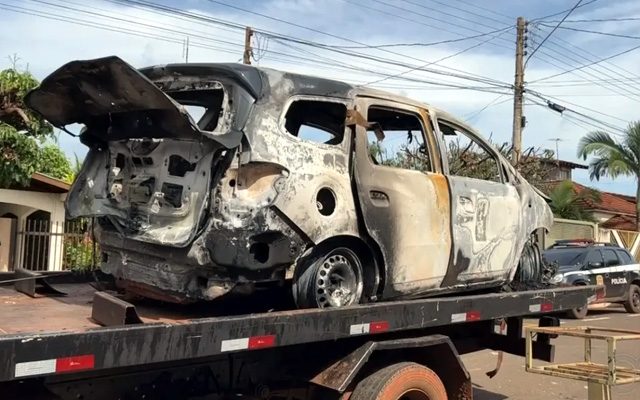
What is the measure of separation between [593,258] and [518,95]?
7.14 m

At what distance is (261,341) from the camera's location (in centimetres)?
385

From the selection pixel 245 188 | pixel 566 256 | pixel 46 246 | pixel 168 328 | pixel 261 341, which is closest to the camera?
pixel 168 328

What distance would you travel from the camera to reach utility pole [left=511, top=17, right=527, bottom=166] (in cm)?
2085

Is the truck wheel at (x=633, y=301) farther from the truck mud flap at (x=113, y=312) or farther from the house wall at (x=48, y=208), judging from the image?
the truck mud flap at (x=113, y=312)

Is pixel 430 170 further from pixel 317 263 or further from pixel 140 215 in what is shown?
pixel 140 215

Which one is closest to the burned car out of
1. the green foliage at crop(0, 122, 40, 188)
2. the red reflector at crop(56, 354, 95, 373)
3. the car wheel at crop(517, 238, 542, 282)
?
the red reflector at crop(56, 354, 95, 373)

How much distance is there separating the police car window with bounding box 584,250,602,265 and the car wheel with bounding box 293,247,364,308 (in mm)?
12534

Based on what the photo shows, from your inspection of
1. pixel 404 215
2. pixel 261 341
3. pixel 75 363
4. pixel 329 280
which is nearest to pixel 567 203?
pixel 404 215

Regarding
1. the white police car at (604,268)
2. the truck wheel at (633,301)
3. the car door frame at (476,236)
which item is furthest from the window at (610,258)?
the car door frame at (476,236)

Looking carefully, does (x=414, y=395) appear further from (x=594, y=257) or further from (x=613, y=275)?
(x=613, y=275)

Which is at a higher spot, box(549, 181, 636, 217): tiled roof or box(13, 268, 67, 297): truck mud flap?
box(549, 181, 636, 217): tiled roof

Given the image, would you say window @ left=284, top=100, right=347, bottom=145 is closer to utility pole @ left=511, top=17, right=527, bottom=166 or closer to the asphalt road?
Result: the asphalt road

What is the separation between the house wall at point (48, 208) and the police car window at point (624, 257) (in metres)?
12.5

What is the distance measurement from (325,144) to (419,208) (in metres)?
0.97
